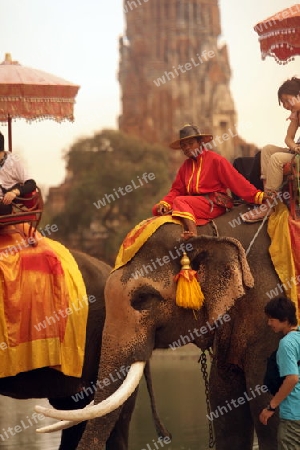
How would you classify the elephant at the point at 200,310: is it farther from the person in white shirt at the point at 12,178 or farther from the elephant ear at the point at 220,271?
the person in white shirt at the point at 12,178

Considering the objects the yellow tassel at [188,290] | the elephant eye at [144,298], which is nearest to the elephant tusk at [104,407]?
the elephant eye at [144,298]

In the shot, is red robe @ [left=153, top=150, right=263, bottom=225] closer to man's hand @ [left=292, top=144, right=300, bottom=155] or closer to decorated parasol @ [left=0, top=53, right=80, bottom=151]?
man's hand @ [left=292, top=144, right=300, bottom=155]

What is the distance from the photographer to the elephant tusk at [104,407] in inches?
249

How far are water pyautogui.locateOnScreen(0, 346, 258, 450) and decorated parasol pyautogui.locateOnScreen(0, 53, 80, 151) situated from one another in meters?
3.13

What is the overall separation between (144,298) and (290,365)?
4.04ft

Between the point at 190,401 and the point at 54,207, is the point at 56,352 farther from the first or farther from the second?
the point at 54,207

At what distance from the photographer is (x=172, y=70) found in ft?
161

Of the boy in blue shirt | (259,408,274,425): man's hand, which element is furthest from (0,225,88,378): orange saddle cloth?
the boy in blue shirt

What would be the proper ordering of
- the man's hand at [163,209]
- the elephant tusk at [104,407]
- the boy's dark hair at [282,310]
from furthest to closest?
1. the man's hand at [163,209]
2. the elephant tusk at [104,407]
3. the boy's dark hair at [282,310]

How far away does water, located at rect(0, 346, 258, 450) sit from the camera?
10.9 metres

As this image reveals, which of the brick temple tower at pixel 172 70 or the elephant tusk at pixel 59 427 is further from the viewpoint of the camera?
the brick temple tower at pixel 172 70

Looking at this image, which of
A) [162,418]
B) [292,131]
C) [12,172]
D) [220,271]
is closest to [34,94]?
[12,172]

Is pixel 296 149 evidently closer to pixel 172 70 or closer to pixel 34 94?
pixel 34 94

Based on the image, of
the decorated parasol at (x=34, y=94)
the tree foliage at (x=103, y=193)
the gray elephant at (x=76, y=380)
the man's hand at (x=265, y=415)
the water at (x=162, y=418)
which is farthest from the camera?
the tree foliage at (x=103, y=193)
